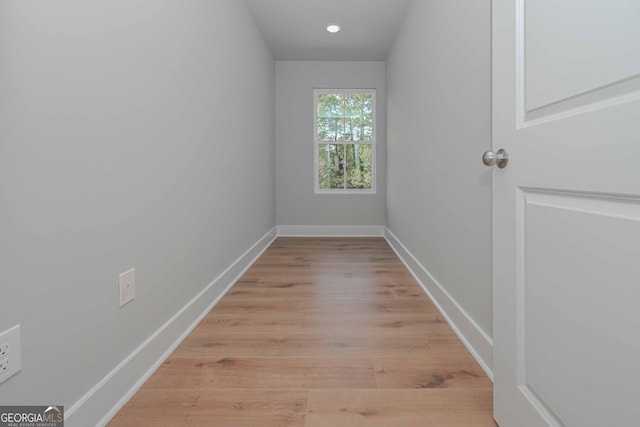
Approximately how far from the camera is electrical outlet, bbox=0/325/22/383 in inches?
33.4

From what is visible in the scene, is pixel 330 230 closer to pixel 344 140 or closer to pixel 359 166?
pixel 359 166

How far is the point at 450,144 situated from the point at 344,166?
3166mm

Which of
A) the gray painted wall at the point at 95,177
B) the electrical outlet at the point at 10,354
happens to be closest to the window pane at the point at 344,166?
the gray painted wall at the point at 95,177

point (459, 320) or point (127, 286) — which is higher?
point (127, 286)

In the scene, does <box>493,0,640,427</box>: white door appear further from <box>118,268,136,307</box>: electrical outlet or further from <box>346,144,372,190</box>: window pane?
<box>346,144,372,190</box>: window pane

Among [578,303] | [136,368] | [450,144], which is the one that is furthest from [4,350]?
[450,144]

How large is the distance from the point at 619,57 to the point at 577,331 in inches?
22.2

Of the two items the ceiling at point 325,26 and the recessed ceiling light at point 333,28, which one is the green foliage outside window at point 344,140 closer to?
the ceiling at point 325,26

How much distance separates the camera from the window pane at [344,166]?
205 inches

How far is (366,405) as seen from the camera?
1.30 metres

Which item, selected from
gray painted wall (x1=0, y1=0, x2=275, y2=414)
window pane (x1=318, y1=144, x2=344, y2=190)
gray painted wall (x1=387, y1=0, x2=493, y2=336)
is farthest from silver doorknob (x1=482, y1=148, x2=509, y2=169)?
window pane (x1=318, y1=144, x2=344, y2=190)

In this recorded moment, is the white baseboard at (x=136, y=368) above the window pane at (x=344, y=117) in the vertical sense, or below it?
below

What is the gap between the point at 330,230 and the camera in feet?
17.0

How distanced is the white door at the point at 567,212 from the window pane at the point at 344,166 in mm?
4051
